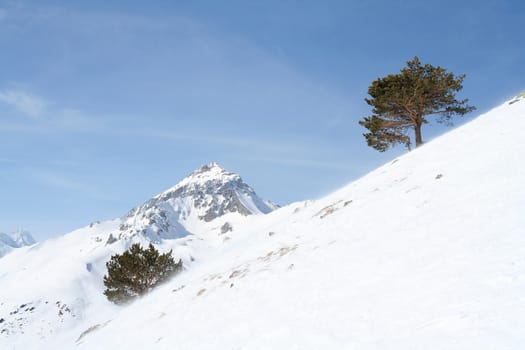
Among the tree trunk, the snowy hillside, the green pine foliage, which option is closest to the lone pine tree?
the tree trunk

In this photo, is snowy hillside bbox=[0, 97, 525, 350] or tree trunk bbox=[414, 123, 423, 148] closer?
snowy hillside bbox=[0, 97, 525, 350]

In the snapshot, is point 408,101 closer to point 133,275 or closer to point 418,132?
point 418,132

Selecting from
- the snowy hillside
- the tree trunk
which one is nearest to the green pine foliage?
the snowy hillside

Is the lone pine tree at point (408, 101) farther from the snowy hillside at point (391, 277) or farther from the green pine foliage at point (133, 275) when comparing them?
the green pine foliage at point (133, 275)

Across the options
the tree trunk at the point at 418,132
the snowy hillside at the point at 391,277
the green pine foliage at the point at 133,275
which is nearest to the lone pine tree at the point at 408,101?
the tree trunk at the point at 418,132

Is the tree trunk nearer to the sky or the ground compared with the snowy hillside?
nearer to the sky

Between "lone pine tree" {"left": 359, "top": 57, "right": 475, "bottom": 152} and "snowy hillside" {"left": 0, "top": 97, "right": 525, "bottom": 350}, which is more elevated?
"lone pine tree" {"left": 359, "top": 57, "right": 475, "bottom": 152}

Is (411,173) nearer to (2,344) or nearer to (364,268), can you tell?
(364,268)

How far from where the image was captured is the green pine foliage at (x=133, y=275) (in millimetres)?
29062

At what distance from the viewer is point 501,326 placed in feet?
→ 16.3

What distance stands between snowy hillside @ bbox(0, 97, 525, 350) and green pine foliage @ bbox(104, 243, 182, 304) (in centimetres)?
1486

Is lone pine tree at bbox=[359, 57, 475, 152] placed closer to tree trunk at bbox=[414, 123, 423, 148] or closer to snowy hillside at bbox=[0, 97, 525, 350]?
tree trunk at bbox=[414, 123, 423, 148]

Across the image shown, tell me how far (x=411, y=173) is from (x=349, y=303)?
11.1 meters

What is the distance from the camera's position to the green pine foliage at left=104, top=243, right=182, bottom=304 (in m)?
29.1
